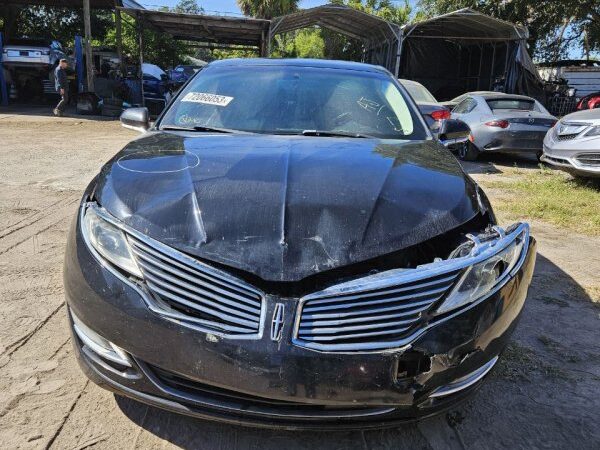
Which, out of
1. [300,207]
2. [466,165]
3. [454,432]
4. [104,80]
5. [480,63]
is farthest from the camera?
[480,63]

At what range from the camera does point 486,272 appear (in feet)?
5.78

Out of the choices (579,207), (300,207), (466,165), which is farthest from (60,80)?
(300,207)

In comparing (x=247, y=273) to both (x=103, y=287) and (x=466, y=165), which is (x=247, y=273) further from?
(x=466, y=165)

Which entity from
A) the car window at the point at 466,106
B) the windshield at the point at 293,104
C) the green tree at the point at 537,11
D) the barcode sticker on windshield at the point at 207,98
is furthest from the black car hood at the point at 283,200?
the green tree at the point at 537,11

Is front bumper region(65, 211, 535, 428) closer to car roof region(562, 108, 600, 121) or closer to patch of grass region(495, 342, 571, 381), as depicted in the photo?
patch of grass region(495, 342, 571, 381)

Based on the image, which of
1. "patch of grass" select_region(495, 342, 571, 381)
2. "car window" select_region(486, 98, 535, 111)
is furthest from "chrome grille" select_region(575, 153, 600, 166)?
"patch of grass" select_region(495, 342, 571, 381)

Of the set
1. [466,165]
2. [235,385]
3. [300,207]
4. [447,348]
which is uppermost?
[300,207]

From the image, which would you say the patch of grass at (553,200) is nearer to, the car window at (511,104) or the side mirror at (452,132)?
the car window at (511,104)

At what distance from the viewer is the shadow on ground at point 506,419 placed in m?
1.95

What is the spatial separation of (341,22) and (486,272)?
69.5ft

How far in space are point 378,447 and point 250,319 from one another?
0.82 metres

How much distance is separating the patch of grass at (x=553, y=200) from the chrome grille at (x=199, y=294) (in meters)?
4.65

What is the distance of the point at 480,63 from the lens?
20.6 meters

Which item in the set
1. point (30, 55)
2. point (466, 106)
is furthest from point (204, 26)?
point (466, 106)
